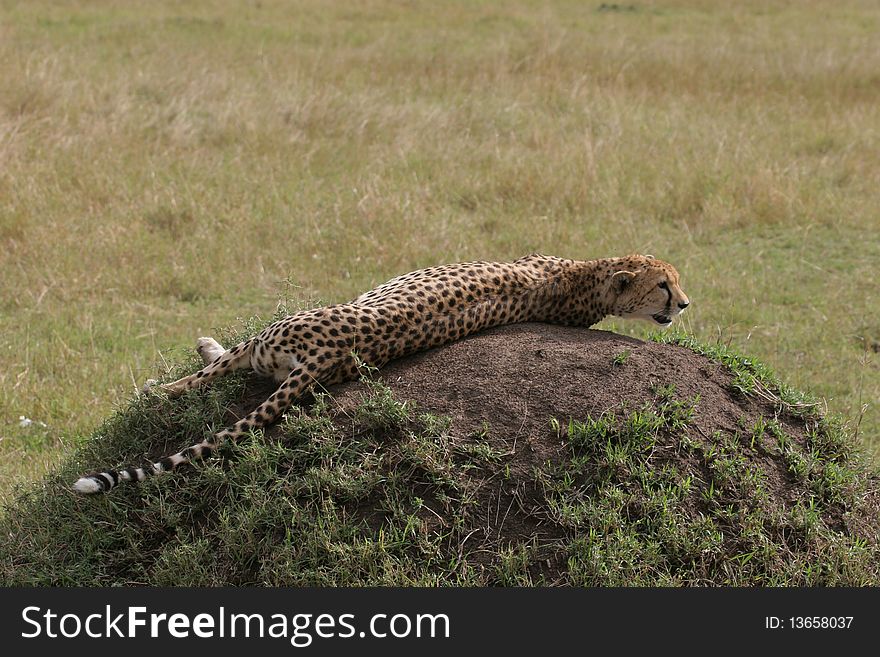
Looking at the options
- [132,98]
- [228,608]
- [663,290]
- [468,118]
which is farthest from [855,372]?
[132,98]

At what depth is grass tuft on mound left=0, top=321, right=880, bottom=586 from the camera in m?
3.75

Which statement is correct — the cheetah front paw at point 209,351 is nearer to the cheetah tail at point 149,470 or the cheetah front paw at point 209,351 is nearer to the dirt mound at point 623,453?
the cheetah tail at point 149,470

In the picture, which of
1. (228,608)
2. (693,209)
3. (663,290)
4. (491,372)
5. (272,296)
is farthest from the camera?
(693,209)

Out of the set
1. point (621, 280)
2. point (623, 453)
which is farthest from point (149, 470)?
point (621, 280)

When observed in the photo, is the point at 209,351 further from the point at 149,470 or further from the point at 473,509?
the point at 473,509

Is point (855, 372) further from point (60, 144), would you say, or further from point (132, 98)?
point (132, 98)

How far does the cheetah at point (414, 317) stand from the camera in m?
4.13

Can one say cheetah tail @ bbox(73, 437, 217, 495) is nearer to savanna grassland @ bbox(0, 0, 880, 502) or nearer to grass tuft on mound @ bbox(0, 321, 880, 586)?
grass tuft on mound @ bbox(0, 321, 880, 586)

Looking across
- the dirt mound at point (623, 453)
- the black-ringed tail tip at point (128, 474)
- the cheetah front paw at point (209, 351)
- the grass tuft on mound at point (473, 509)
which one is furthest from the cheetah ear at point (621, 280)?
the black-ringed tail tip at point (128, 474)

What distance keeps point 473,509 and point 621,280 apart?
53.4 inches

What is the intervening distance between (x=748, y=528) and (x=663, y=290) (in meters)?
1.18

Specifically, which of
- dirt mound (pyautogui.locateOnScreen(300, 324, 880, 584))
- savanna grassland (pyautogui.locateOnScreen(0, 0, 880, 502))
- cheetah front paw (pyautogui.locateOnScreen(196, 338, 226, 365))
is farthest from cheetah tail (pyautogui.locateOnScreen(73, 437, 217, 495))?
savanna grassland (pyautogui.locateOnScreen(0, 0, 880, 502))

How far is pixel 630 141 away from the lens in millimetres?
10844

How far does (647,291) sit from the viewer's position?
471 centimetres
